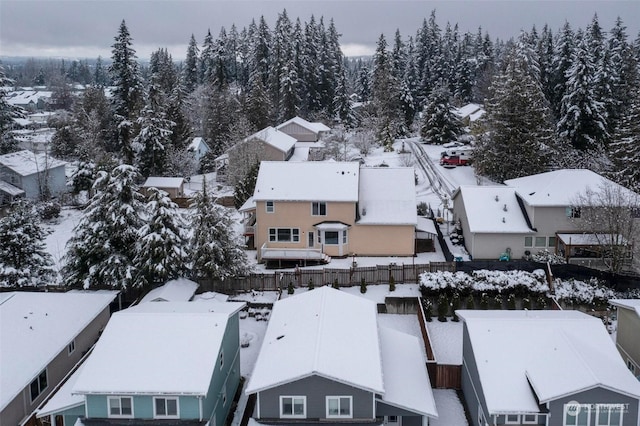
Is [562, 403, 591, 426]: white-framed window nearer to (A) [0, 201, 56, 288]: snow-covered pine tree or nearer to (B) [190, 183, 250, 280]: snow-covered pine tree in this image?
(B) [190, 183, 250, 280]: snow-covered pine tree

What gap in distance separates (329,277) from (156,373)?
48.9 ft

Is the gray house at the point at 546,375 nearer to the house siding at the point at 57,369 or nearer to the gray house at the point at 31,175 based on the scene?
the house siding at the point at 57,369

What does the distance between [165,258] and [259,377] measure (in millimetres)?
12569

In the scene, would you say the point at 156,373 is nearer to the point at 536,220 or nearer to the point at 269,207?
the point at 269,207

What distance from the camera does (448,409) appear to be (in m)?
23.1

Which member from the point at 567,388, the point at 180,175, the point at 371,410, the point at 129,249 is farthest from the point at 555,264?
the point at 180,175

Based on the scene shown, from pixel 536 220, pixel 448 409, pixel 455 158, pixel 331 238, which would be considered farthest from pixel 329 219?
pixel 455 158

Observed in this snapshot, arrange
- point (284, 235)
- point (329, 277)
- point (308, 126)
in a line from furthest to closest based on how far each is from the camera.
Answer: point (308, 126) → point (284, 235) → point (329, 277)

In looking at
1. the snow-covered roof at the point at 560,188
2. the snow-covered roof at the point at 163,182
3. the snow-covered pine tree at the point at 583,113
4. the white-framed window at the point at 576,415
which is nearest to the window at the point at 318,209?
the snow-covered roof at the point at 560,188

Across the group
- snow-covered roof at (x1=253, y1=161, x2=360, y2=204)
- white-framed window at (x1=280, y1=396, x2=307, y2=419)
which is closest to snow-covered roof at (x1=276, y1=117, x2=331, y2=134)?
snow-covered roof at (x1=253, y1=161, x2=360, y2=204)

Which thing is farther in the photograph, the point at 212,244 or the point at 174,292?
the point at 212,244

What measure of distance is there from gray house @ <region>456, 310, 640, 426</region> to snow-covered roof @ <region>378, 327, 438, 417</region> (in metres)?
1.83

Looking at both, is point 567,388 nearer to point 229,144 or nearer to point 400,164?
point 400,164

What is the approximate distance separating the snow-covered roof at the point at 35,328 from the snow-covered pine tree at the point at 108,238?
1361mm
